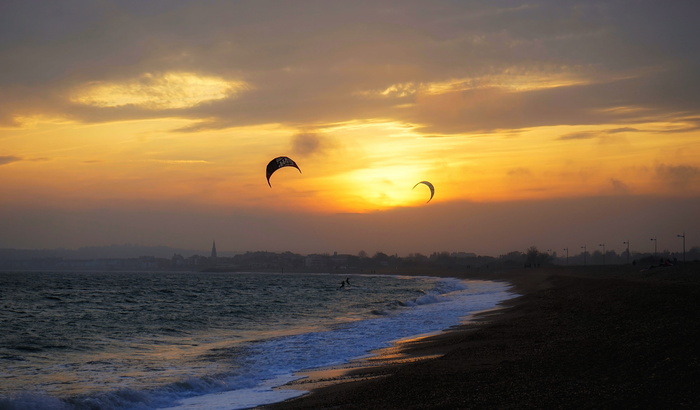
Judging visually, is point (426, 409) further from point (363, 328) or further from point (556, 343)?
point (363, 328)

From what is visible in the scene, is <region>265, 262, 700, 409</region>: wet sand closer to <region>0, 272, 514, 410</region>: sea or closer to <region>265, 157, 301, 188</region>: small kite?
<region>0, 272, 514, 410</region>: sea

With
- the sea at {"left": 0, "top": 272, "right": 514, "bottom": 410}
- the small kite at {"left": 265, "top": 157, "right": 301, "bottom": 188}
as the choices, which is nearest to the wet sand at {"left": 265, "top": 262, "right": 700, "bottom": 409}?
the sea at {"left": 0, "top": 272, "right": 514, "bottom": 410}

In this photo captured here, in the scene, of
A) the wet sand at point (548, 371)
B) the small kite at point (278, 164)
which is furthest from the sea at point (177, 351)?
the small kite at point (278, 164)

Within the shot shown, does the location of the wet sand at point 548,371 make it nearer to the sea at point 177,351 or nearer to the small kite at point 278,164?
the sea at point 177,351

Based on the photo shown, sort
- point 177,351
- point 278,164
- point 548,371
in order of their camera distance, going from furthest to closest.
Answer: point 278,164 → point 177,351 → point 548,371

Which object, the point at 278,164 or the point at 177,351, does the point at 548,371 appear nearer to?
the point at 177,351

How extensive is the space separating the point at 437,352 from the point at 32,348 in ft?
→ 47.1

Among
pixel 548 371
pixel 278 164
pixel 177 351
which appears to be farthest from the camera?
pixel 278 164

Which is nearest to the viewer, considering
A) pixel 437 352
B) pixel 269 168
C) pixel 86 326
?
pixel 437 352

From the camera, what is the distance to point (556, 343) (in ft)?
46.6

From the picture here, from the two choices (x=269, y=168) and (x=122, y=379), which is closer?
(x=122, y=379)

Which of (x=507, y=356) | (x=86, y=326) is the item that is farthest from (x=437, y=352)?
(x=86, y=326)

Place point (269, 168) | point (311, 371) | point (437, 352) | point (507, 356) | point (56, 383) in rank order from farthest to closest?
1. point (269, 168)
2. point (437, 352)
3. point (311, 371)
4. point (56, 383)
5. point (507, 356)

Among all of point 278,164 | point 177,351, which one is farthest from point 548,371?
point 278,164
